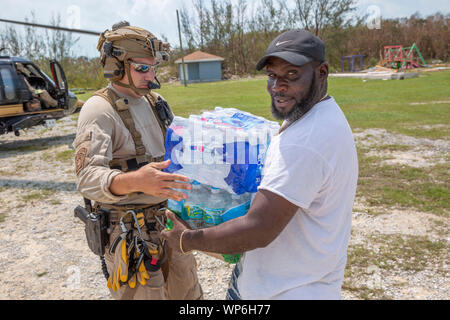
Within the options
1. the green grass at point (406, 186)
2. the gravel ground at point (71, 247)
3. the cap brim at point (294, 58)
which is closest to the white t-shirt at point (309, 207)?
the cap brim at point (294, 58)

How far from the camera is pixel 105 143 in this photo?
2098 millimetres

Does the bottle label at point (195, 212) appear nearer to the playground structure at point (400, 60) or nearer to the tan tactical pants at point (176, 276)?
the tan tactical pants at point (176, 276)

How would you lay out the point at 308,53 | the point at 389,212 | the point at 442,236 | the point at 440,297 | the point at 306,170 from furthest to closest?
the point at 389,212 < the point at 442,236 < the point at 440,297 < the point at 308,53 < the point at 306,170

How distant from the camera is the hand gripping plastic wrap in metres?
1.73

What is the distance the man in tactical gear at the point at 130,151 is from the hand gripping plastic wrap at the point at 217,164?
46 cm

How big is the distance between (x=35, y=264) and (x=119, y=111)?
121 inches

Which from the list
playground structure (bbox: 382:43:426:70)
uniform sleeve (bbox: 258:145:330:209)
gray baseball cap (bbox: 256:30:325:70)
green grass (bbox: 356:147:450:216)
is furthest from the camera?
playground structure (bbox: 382:43:426:70)

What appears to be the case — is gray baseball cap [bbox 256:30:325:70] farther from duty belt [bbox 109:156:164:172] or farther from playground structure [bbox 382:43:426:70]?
playground structure [bbox 382:43:426:70]

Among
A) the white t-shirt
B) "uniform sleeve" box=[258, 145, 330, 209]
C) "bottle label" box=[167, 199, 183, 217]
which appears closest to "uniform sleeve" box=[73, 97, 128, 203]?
"bottle label" box=[167, 199, 183, 217]

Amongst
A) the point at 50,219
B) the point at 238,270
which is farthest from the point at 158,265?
the point at 50,219

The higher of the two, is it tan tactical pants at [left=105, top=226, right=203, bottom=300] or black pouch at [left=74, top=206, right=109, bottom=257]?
black pouch at [left=74, top=206, right=109, bottom=257]

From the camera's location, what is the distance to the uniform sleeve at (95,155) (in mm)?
1939

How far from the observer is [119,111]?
7.63 ft

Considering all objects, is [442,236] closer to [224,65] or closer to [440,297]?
[440,297]
